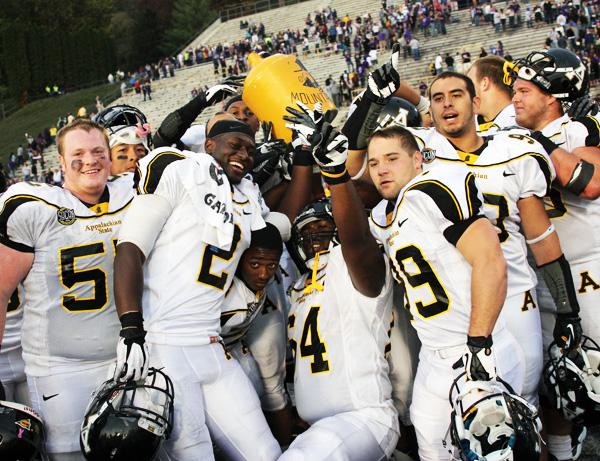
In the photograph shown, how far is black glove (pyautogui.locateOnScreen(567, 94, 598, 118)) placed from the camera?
183 inches

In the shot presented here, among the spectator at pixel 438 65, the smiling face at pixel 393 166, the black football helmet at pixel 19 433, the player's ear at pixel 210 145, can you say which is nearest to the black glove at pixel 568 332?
the smiling face at pixel 393 166

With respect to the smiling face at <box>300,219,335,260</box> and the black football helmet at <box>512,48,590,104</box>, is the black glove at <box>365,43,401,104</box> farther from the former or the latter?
the black football helmet at <box>512,48,590,104</box>

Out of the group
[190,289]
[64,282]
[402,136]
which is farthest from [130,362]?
[402,136]

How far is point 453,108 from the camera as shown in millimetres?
4414

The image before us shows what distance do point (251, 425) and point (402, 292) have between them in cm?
129

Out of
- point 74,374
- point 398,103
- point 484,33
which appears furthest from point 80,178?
point 484,33

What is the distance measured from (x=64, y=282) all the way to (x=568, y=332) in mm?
3008

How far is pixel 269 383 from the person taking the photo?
4.55 meters

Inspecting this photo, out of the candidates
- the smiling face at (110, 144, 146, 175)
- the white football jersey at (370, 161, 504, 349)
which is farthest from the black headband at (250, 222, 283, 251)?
the smiling face at (110, 144, 146, 175)

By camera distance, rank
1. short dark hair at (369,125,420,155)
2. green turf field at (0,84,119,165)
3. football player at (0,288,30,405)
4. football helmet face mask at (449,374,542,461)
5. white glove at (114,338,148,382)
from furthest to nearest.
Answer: green turf field at (0,84,119,165) < football player at (0,288,30,405) < short dark hair at (369,125,420,155) < white glove at (114,338,148,382) < football helmet face mask at (449,374,542,461)

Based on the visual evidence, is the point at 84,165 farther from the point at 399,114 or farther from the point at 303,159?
the point at 399,114

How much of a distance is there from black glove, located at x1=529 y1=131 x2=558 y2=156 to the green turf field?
121 ft

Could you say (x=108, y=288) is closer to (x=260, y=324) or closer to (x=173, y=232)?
(x=173, y=232)

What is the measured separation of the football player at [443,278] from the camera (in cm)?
341
